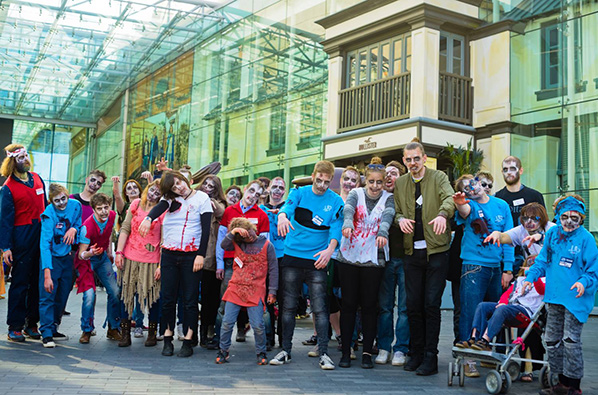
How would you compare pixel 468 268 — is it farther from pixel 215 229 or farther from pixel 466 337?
pixel 215 229

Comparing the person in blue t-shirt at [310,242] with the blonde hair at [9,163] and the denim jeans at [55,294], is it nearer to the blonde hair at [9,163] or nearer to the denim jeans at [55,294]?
the denim jeans at [55,294]

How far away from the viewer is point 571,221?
5535 mm

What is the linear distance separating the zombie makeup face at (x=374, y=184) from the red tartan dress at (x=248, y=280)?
1.17 m

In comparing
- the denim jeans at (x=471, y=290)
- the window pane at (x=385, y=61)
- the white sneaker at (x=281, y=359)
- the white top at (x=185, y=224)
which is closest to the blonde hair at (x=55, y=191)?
the white top at (x=185, y=224)

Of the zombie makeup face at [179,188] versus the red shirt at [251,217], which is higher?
the zombie makeup face at [179,188]

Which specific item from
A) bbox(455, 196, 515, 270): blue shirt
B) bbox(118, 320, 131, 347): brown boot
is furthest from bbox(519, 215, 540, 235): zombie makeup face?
bbox(118, 320, 131, 347): brown boot

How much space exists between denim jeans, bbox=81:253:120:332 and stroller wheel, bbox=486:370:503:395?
4.30 metres

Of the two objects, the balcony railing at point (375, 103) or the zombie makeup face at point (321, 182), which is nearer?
the zombie makeup face at point (321, 182)

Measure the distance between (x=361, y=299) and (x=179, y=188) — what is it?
2.19m

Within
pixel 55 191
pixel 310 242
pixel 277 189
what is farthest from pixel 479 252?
pixel 55 191

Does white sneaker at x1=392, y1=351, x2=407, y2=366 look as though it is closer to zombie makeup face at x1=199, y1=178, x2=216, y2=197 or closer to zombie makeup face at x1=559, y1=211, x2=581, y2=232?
zombie makeup face at x1=559, y1=211, x2=581, y2=232

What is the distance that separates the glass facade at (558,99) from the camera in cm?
1438

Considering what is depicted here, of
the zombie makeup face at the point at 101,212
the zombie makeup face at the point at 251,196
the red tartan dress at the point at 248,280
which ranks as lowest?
the red tartan dress at the point at 248,280

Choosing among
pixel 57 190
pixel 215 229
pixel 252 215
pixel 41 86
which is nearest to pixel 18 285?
pixel 57 190
